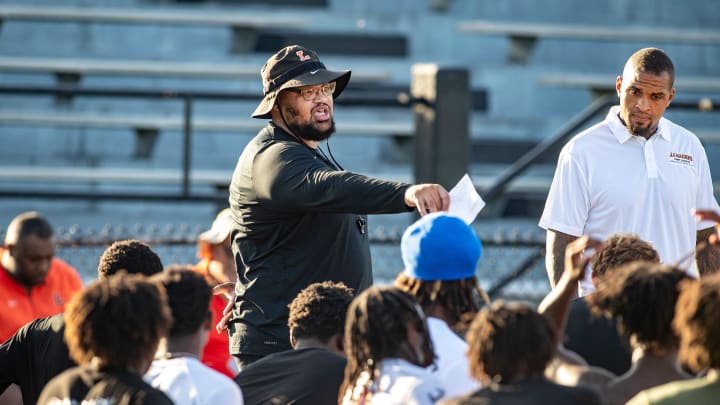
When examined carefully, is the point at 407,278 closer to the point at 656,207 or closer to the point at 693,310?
the point at 693,310

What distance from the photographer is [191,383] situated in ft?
11.3

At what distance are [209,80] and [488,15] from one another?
281 centimetres

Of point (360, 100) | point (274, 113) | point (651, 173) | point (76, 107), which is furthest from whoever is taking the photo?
point (76, 107)

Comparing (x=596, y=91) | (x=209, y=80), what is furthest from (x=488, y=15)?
(x=209, y=80)

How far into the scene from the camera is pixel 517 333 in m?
2.95

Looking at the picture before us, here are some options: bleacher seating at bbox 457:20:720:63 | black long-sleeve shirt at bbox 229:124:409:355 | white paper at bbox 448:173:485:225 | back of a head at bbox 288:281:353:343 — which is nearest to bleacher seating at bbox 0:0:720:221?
bleacher seating at bbox 457:20:720:63

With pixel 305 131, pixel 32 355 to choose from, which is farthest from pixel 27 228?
pixel 305 131

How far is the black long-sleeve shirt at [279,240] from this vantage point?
4430 millimetres

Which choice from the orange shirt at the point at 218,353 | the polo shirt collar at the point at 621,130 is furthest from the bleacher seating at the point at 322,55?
the polo shirt collar at the point at 621,130

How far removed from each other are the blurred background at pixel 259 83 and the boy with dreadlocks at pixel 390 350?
→ 234 inches

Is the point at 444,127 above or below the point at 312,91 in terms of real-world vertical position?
below

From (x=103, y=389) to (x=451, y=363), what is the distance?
913 mm

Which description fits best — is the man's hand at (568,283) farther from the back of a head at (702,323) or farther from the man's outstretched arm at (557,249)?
the man's outstretched arm at (557,249)

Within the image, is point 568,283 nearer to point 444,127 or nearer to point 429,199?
point 429,199
